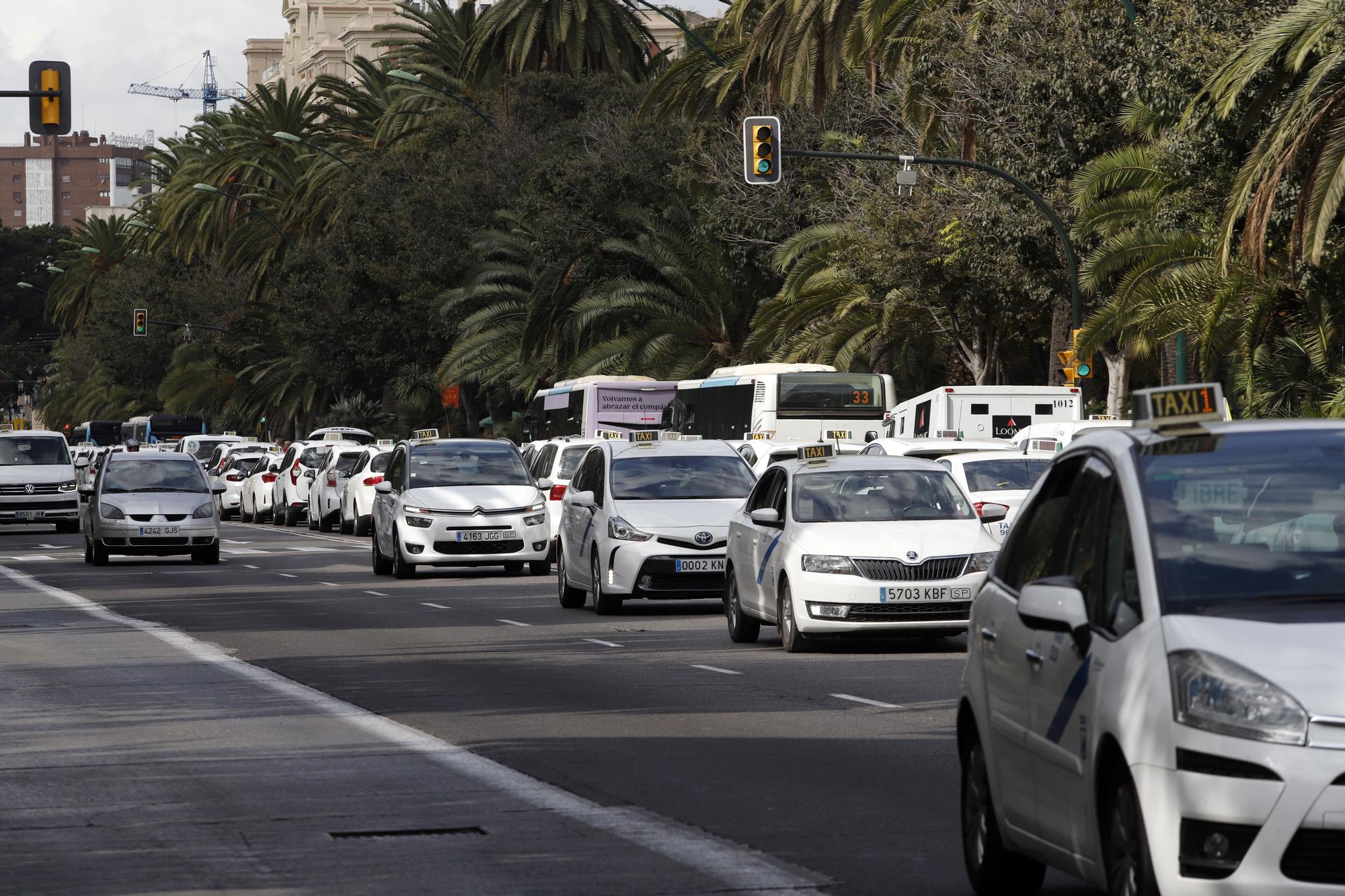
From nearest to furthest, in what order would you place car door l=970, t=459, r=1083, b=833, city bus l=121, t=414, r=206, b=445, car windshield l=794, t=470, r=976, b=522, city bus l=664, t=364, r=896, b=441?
car door l=970, t=459, r=1083, b=833 < car windshield l=794, t=470, r=976, b=522 < city bus l=664, t=364, r=896, b=441 < city bus l=121, t=414, r=206, b=445

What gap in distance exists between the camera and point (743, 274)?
5206cm

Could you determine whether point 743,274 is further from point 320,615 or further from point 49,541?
point 320,615

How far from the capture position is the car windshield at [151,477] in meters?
33.8

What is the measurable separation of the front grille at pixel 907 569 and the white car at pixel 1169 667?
9.52 metres

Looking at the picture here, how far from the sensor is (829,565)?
1722 cm

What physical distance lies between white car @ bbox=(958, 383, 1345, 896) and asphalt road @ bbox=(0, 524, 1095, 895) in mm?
1051

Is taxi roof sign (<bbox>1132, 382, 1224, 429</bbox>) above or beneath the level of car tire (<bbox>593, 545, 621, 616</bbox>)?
above

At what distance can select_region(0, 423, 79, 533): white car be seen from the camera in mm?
44875

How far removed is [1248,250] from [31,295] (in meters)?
140

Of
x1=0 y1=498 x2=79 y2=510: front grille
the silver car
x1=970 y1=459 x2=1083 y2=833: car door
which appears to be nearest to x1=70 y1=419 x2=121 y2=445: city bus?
x1=0 y1=498 x2=79 y2=510: front grille

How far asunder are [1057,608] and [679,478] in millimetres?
17032

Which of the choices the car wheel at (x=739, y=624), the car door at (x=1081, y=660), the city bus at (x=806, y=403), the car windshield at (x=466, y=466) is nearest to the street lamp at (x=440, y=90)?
the city bus at (x=806, y=403)

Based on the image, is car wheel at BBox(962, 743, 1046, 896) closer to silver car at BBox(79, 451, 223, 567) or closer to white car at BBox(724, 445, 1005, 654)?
white car at BBox(724, 445, 1005, 654)

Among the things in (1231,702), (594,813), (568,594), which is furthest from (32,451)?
(1231,702)
